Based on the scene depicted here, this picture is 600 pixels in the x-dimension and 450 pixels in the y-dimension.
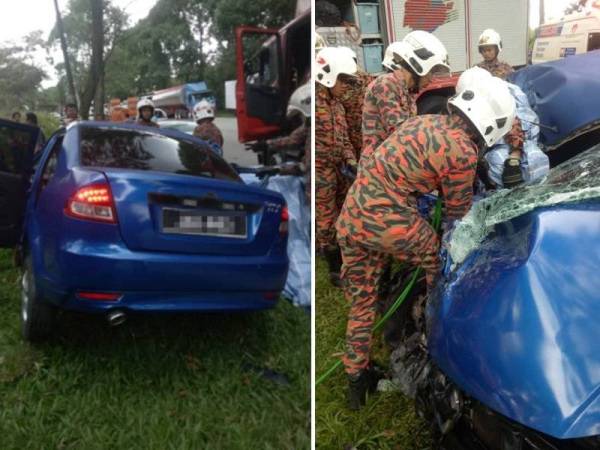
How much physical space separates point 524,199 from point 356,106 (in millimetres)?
1957

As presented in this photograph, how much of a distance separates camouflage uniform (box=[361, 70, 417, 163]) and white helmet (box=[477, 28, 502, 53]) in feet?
4.79

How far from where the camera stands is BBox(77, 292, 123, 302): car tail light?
1.84 m

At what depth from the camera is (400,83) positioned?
97.0 inches

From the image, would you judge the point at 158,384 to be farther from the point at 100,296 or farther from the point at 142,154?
the point at 142,154

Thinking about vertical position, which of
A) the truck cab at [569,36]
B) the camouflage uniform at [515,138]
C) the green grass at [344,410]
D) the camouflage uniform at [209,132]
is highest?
the truck cab at [569,36]

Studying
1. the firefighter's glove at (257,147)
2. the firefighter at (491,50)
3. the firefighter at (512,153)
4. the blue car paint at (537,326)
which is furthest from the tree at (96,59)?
the firefighter at (491,50)

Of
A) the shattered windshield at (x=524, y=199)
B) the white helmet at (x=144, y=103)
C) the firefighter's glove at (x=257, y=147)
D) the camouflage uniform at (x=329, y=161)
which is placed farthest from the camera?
the firefighter's glove at (x=257, y=147)

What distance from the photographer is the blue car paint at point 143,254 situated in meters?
1.81

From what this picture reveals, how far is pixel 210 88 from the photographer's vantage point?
2641mm

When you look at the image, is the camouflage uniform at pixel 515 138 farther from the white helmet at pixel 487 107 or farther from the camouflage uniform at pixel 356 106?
the camouflage uniform at pixel 356 106

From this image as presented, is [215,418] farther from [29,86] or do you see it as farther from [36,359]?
[29,86]

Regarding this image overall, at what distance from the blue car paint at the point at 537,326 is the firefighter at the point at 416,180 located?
1.64ft

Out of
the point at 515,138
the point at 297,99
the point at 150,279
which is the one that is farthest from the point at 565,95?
the point at 297,99

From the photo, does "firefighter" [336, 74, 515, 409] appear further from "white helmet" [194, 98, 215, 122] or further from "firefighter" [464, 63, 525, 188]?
"white helmet" [194, 98, 215, 122]
